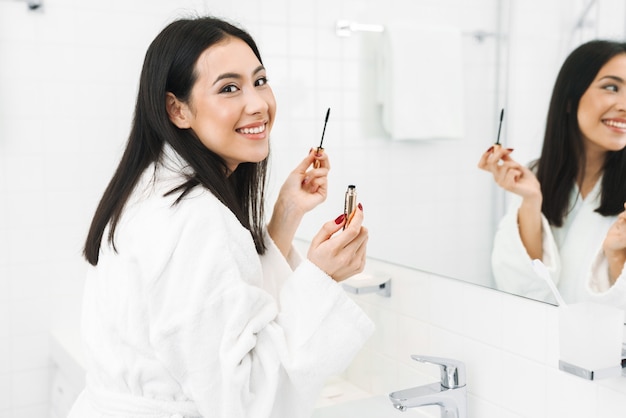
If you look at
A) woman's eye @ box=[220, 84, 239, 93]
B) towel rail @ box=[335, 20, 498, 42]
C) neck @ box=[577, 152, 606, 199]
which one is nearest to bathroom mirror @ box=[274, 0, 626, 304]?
towel rail @ box=[335, 20, 498, 42]

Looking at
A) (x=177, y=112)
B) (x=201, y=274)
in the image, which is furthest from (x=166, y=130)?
(x=201, y=274)

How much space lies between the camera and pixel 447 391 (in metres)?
1.27

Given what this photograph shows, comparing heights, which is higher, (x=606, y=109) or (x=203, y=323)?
(x=606, y=109)

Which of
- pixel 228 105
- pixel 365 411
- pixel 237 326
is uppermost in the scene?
pixel 228 105

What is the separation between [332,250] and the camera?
3.74 feet

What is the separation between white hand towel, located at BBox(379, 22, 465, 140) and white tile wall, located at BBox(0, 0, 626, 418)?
34 millimetres

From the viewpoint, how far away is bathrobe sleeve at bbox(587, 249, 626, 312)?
1.05 m

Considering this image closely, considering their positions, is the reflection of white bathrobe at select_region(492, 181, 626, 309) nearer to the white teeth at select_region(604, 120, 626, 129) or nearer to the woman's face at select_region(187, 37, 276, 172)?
the white teeth at select_region(604, 120, 626, 129)

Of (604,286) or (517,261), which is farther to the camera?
(517,261)

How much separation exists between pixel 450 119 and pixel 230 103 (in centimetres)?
50

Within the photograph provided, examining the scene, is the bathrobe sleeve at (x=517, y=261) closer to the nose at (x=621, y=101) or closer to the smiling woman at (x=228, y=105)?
the nose at (x=621, y=101)

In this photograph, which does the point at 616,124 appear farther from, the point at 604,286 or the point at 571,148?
the point at 604,286

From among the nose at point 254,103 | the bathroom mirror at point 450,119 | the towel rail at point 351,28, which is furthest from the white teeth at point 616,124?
the towel rail at point 351,28

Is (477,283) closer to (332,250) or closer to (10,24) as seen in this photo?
(332,250)
